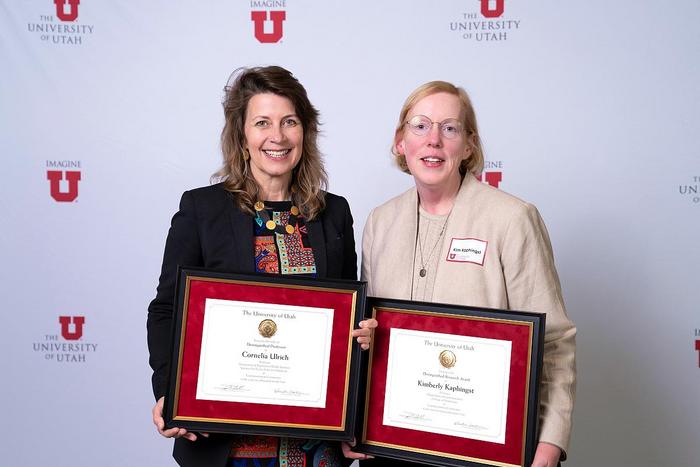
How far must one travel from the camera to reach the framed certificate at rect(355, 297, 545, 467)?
184cm

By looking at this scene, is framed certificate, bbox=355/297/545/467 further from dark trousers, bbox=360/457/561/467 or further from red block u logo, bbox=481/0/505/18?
red block u logo, bbox=481/0/505/18

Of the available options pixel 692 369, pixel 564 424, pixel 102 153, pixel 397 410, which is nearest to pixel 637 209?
pixel 692 369

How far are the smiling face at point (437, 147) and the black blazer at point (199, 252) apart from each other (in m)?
0.39

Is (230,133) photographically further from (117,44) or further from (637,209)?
(637,209)

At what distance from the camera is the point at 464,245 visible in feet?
6.69

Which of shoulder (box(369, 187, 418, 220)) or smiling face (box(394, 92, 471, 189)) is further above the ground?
smiling face (box(394, 92, 471, 189))

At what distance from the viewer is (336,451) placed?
6.94 ft

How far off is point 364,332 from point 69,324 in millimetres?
2450

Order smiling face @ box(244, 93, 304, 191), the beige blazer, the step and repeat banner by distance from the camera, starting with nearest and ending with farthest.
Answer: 1. the beige blazer
2. smiling face @ box(244, 93, 304, 191)
3. the step and repeat banner

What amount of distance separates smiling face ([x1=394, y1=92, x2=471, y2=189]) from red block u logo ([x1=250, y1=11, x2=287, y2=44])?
177 cm

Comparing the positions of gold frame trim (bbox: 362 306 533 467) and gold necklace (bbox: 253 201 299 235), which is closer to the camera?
gold frame trim (bbox: 362 306 533 467)

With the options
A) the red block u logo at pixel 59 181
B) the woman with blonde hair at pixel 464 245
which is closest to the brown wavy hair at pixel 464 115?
the woman with blonde hair at pixel 464 245

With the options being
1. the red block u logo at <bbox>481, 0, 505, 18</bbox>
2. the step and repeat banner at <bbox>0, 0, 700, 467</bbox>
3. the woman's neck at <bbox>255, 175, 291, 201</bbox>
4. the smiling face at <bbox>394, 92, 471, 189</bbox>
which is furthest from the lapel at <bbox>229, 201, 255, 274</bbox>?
the red block u logo at <bbox>481, 0, 505, 18</bbox>

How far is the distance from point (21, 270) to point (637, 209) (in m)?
3.30
